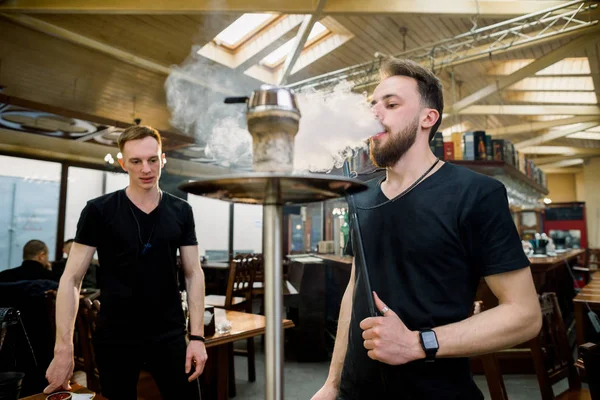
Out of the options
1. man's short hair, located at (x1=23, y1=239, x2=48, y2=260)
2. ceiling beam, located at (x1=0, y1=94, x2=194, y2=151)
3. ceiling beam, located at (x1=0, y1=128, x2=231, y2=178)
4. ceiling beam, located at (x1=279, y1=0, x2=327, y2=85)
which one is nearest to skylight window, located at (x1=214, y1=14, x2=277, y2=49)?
ceiling beam, located at (x1=279, y1=0, x2=327, y2=85)

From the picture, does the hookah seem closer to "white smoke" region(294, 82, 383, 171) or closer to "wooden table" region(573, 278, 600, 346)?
"white smoke" region(294, 82, 383, 171)

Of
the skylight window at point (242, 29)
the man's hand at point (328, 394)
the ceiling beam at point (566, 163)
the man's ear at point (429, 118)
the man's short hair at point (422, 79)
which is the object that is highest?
the skylight window at point (242, 29)

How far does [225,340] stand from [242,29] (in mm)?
4582

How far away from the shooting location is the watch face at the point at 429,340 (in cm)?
98

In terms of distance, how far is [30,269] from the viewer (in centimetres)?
416

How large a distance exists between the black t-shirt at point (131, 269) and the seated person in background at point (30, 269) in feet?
9.26

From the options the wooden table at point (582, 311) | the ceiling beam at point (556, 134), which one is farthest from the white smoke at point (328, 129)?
the ceiling beam at point (556, 134)

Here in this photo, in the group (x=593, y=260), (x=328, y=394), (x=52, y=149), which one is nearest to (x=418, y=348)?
(x=328, y=394)

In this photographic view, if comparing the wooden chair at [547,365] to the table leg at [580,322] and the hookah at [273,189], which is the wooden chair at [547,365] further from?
the hookah at [273,189]

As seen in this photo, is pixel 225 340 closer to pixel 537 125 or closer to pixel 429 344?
pixel 429 344

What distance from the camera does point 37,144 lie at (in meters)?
7.74

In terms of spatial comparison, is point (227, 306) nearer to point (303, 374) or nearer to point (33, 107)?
point (303, 374)

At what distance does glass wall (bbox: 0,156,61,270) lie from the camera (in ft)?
24.4

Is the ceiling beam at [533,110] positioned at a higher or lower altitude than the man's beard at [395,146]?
higher
